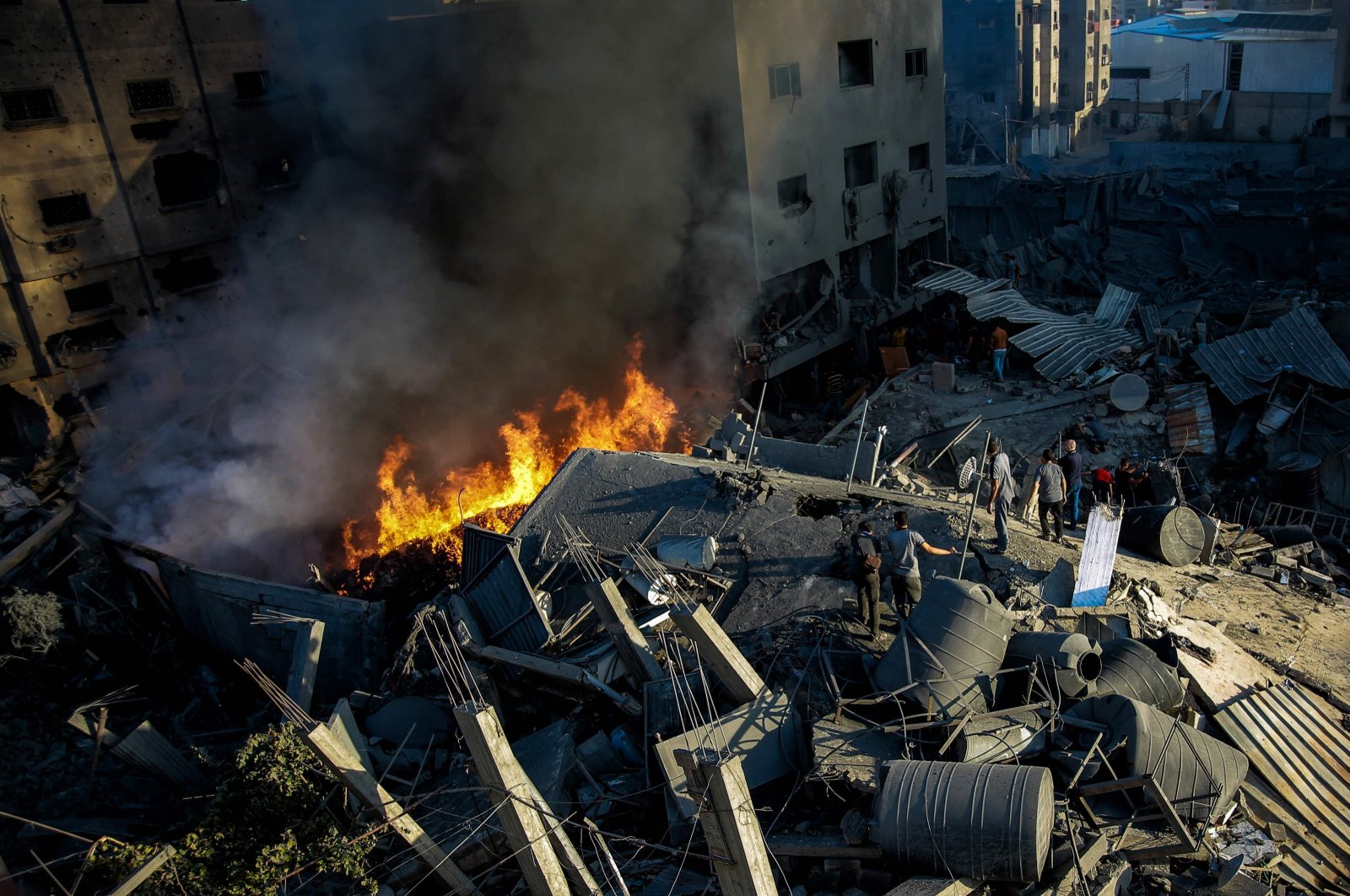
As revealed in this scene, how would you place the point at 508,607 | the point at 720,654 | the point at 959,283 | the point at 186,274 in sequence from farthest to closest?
the point at 959,283 < the point at 186,274 < the point at 508,607 < the point at 720,654

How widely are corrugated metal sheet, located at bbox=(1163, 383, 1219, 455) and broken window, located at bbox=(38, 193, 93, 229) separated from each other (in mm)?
19098

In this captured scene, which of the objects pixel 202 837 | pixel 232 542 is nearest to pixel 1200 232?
pixel 232 542

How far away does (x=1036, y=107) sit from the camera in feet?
146

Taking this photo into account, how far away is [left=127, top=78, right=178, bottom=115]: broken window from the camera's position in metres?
17.3

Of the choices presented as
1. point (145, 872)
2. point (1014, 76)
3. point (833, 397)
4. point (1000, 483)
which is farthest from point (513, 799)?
point (1014, 76)

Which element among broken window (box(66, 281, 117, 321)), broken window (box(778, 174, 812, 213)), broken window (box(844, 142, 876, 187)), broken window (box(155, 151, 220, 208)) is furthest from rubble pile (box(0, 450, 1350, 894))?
broken window (box(844, 142, 876, 187))

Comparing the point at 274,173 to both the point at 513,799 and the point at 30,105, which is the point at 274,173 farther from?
the point at 513,799

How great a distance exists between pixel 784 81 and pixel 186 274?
1247cm

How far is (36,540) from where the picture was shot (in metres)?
12.4

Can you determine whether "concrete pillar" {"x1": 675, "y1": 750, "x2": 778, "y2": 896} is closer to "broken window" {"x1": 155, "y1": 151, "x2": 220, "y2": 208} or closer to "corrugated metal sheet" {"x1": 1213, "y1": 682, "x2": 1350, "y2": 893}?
"corrugated metal sheet" {"x1": 1213, "y1": 682, "x2": 1350, "y2": 893}

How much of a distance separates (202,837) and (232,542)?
787cm

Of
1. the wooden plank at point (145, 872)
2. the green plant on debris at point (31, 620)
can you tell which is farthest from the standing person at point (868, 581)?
the green plant on debris at point (31, 620)

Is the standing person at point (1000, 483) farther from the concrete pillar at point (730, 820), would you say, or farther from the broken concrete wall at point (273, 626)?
the broken concrete wall at point (273, 626)

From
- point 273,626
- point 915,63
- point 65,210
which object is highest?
point 915,63
